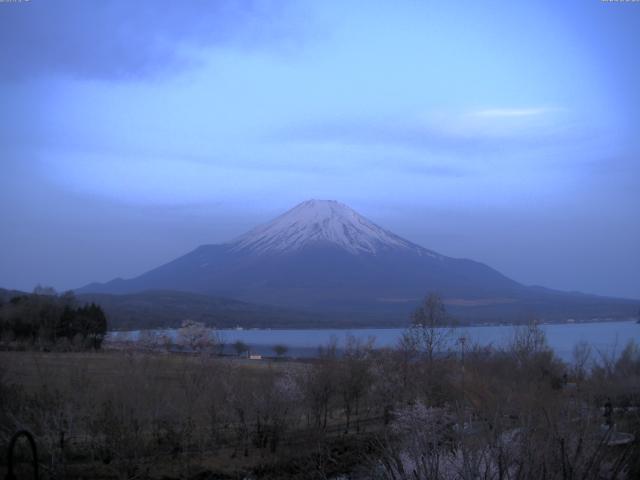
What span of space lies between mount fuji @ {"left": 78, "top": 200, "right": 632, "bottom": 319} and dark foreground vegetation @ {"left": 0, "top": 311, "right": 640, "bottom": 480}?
95.6m

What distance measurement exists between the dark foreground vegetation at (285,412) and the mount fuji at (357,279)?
9556cm

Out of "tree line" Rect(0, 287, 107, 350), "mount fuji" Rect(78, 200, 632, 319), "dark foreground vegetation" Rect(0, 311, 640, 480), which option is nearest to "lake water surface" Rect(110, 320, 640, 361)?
"dark foreground vegetation" Rect(0, 311, 640, 480)

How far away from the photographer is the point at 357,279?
163 metres

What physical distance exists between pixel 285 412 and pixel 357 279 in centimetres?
14212

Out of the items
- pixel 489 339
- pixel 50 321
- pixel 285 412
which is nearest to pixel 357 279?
pixel 489 339

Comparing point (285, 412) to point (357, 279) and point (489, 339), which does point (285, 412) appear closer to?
point (489, 339)

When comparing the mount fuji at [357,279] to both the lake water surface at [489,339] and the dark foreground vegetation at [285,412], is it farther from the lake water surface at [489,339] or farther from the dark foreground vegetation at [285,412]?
the dark foreground vegetation at [285,412]

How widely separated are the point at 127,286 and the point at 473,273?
90.7 metres

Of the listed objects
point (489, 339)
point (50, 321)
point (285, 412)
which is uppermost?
point (50, 321)

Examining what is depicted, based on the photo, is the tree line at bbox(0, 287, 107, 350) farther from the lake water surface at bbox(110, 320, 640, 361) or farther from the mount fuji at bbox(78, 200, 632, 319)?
the mount fuji at bbox(78, 200, 632, 319)

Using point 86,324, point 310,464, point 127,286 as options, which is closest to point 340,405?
point 310,464

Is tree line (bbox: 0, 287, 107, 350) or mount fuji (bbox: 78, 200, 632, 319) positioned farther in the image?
mount fuji (bbox: 78, 200, 632, 319)

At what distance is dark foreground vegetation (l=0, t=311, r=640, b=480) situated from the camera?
12984 mm

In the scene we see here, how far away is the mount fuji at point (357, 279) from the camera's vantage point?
138 meters
